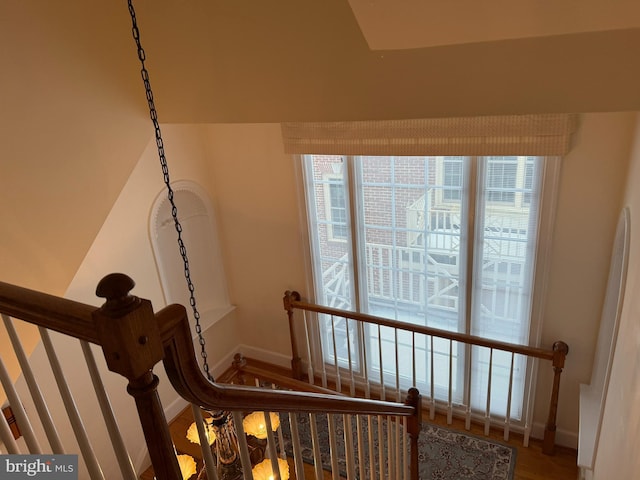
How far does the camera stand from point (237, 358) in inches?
107

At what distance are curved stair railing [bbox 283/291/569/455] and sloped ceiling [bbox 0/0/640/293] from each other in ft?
7.30

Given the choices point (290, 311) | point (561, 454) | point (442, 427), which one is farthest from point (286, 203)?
point (561, 454)

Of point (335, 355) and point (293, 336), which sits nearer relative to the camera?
point (335, 355)

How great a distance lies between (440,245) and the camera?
136 inches

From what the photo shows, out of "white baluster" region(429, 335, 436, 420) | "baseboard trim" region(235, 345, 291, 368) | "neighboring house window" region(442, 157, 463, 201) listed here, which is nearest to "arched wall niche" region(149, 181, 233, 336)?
"baseboard trim" region(235, 345, 291, 368)

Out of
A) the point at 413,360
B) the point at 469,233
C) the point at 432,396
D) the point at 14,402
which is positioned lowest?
the point at 432,396

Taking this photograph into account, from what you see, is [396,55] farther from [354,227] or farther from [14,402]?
[354,227]

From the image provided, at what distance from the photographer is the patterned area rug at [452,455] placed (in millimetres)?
3271

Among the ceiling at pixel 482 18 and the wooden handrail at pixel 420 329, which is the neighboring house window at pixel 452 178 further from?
the ceiling at pixel 482 18

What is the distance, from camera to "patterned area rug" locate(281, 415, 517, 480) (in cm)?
327

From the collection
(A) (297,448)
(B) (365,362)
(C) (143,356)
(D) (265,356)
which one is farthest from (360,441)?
(D) (265,356)

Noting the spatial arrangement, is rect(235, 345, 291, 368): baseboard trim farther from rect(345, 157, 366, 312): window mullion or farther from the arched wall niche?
rect(345, 157, 366, 312): window mullion

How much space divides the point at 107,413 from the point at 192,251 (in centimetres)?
358

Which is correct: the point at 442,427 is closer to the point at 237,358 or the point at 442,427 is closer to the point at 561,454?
the point at 561,454
